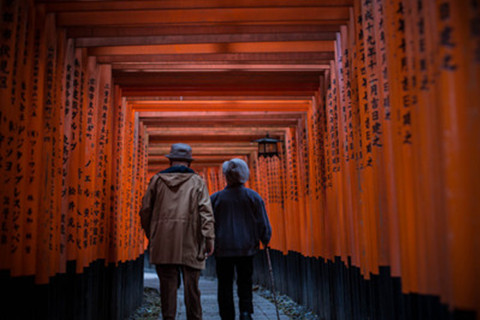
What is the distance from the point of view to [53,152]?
13.6ft

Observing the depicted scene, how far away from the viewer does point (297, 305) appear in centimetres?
785

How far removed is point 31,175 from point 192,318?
1.93 m

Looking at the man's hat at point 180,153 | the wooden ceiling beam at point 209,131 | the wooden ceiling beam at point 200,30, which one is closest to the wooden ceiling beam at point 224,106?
the wooden ceiling beam at point 209,131

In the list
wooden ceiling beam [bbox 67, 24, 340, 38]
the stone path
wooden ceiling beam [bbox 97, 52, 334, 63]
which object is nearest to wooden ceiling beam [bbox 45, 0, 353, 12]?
wooden ceiling beam [bbox 67, 24, 340, 38]

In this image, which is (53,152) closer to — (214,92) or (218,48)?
(218,48)

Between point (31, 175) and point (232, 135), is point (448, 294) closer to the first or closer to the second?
point (31, 175)

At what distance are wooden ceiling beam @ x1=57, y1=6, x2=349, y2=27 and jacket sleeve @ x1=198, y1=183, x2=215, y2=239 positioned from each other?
5.53ft

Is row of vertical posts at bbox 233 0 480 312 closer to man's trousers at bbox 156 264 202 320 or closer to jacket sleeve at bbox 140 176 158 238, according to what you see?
man's trousers at bbox 156 264 202 320

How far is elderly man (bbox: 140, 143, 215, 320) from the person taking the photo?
4.37 metres

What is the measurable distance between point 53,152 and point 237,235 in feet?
7.06

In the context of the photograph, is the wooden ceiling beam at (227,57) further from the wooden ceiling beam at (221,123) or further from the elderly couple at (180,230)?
the wooden ceiling beam at (221,123)

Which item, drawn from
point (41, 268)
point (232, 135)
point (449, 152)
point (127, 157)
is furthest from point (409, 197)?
point (232, 135)

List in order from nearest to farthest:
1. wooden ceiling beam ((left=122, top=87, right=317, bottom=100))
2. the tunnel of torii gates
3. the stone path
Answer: the tunnel of torii gates < the stone path < wooden ceiling beam ((left=122, top=87, right=317, bottom=100))

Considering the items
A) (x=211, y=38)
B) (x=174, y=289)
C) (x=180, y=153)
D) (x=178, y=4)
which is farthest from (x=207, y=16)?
(x=174, y=289)
